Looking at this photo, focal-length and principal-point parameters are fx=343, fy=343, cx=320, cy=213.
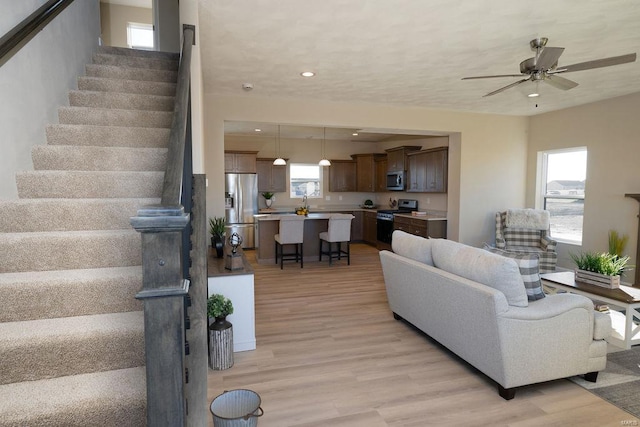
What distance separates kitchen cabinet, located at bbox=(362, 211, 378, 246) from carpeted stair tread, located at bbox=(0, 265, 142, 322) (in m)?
7.20

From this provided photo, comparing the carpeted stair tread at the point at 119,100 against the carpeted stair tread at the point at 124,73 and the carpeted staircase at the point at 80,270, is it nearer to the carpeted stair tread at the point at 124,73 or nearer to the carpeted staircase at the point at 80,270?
the carpeted staircase at the point at 80,270

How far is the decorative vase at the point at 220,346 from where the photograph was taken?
2.79m

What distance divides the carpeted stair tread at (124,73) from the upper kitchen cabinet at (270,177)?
16.4 feet

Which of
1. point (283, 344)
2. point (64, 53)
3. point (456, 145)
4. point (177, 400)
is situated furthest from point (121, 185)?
point (456, 145)

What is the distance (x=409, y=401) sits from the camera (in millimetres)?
2389

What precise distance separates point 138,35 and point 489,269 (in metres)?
7.56

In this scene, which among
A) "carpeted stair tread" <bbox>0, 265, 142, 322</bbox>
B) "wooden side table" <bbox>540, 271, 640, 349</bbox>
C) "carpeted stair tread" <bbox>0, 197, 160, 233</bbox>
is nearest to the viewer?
"carpeted stair tread" <bbox>0, 265, 142, 322</bbox>

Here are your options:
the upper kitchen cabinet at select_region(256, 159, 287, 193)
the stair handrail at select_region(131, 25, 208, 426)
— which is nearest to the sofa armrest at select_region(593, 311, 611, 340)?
the stair handrail at select_region(131, 25, 208, 426)

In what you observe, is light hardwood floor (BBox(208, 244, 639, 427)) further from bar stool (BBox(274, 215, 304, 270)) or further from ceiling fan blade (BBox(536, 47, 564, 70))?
ceiling fan blade (BBox(536, 47, 564, 70))

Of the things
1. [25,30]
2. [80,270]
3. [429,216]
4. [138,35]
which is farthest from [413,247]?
[138,35]

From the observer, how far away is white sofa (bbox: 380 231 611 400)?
2359 millimetres

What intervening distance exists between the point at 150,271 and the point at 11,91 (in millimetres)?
2060

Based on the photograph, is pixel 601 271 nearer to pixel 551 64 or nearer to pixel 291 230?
pixel 551 64

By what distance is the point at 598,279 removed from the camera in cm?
340
